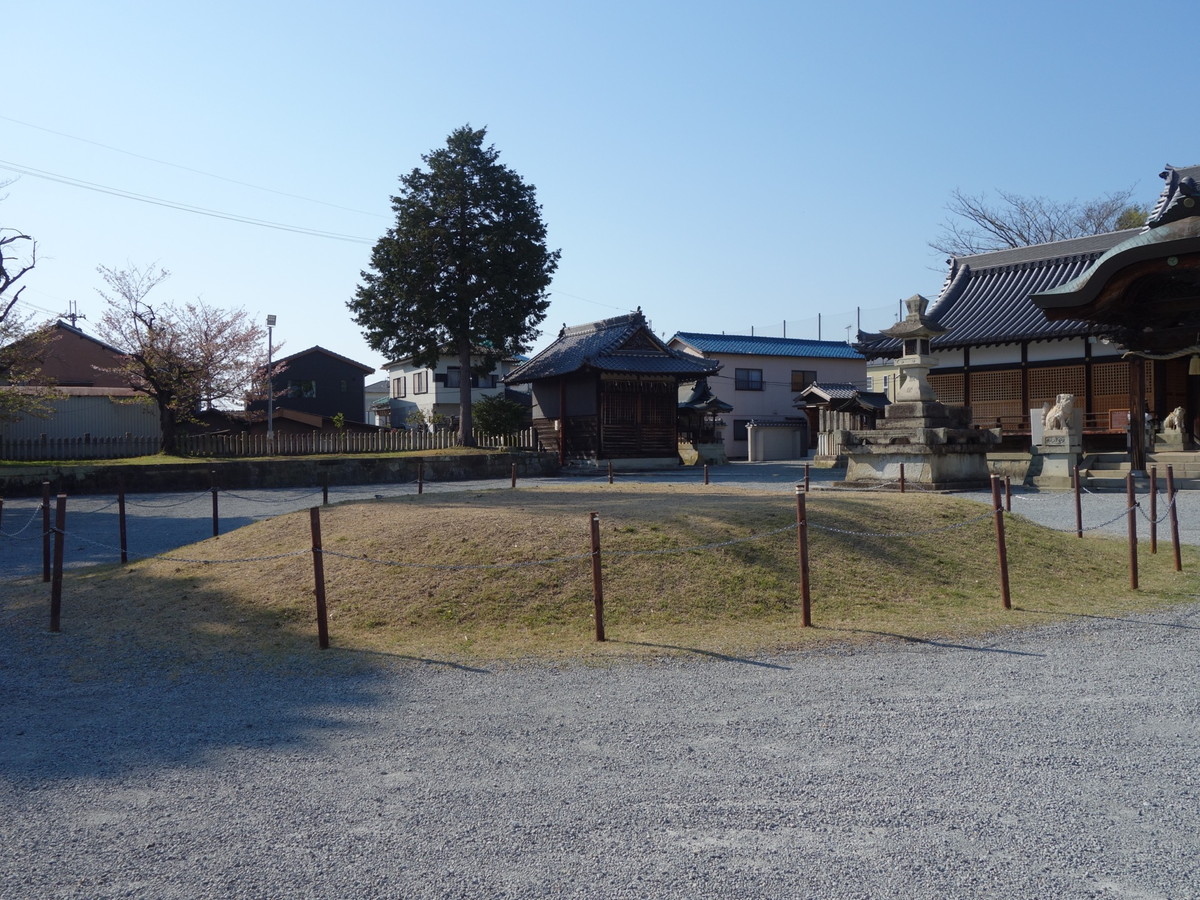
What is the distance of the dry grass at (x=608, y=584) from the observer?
7797 millimetres

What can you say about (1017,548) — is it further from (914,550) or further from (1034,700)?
(1034,700)

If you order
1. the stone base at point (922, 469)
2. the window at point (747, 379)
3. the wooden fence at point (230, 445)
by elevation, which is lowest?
the stone base at point (922, 469)

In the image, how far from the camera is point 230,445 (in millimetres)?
Result: 28812

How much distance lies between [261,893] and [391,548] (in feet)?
20.8

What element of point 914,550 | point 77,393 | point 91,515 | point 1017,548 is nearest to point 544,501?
point 914,550

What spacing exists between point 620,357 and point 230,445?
14572mm

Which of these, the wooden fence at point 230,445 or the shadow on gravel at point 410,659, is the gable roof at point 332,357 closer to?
the wooden fence at point 230,445

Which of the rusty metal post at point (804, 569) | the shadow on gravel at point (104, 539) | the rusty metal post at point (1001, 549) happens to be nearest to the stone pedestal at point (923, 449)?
the rusty metal post at point (1001, 549)

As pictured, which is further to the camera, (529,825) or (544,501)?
(544,501)

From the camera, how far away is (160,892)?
135 inches

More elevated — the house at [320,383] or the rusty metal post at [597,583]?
the house at [320,383]

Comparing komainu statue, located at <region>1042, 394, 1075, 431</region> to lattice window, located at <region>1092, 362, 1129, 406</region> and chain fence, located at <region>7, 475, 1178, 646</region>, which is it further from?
lattice window, located at <region>1092, 362, 1129, 406</region>

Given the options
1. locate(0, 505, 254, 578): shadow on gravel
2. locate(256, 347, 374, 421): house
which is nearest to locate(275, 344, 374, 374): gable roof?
locate(256, 347, 374, 421): house

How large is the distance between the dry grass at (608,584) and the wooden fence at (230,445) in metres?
18.2
